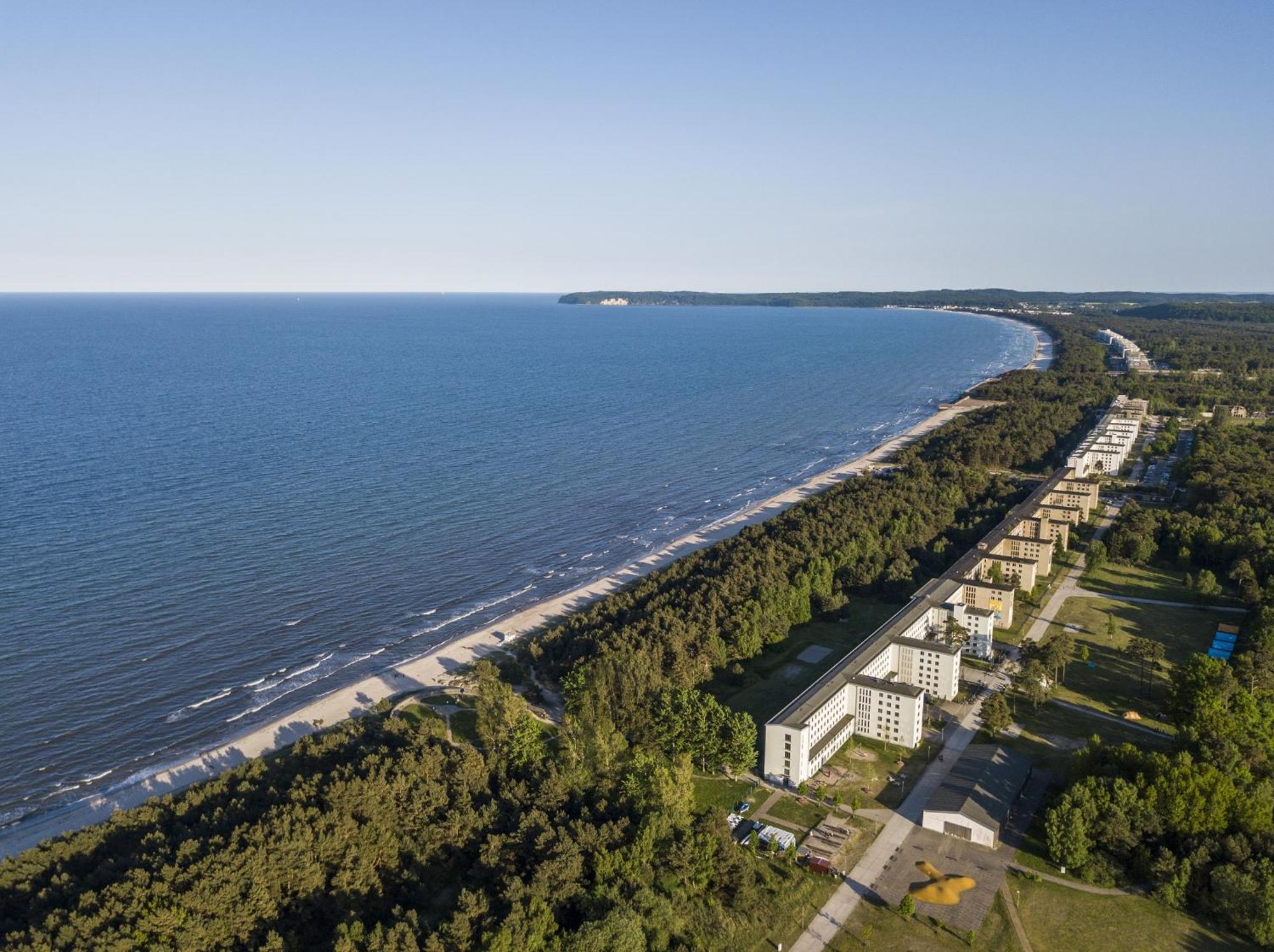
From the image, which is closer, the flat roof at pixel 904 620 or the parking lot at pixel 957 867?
the parking lot at pixel 957 867

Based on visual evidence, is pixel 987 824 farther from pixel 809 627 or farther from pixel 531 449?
pixel 531 449

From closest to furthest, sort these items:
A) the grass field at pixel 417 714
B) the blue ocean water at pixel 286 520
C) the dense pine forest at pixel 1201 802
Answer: the dense pine forest at pixel 1201 802 → the grass field at pixel 417 714 → the blue ocean water at pixel 286 520

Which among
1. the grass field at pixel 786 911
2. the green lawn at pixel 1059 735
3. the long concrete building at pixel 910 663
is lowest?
the green lawn at pixel 1059 735

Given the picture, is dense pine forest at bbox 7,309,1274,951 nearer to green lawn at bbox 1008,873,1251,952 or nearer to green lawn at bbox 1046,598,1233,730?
green lawn at bbox 1008,873,1251,952

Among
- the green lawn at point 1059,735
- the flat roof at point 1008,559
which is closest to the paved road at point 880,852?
the green lawn at point 1059,735

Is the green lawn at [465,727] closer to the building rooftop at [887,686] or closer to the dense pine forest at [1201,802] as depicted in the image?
the building rooftop at [887,686]

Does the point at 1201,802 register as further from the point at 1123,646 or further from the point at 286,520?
the point at 286,520

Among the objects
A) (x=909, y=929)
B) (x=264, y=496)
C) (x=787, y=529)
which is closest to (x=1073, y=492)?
(x=787, y=529)

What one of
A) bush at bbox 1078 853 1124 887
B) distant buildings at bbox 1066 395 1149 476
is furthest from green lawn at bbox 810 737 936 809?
distant buildings at bbox 1066 395 1149 476
